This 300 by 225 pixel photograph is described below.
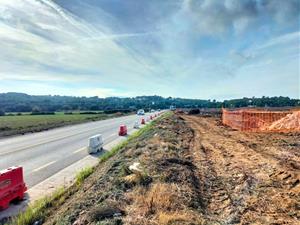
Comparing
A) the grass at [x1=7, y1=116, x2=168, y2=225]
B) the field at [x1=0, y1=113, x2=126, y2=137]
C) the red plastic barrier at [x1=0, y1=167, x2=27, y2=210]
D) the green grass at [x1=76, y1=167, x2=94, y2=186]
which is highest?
the red plastic barrier at [x1=0, y1=167, x2=27, y2=210]

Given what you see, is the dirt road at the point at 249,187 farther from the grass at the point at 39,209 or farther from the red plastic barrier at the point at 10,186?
the red plastic barrier at the point at 10,186

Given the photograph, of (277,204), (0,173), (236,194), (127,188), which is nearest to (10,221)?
(0,173)

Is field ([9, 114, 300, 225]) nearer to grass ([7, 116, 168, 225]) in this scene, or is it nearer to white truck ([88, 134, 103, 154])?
grass ([7, 116, 168, 225])

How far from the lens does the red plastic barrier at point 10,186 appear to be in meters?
7.91

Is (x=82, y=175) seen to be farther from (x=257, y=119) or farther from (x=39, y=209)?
(x=257, y=119)

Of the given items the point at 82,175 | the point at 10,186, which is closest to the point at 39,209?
the point at 10,186

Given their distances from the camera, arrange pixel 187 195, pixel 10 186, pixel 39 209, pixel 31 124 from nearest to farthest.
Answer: pixel 187 195
pixel 39 209
pixel 10 186
pixel 31 124

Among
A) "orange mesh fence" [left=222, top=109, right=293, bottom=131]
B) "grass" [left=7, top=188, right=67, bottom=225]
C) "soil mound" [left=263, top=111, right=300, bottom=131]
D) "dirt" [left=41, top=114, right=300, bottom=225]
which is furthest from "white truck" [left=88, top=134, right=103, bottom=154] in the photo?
"orange mesh fence" [left=222, top=109, right=293, bottom=131]

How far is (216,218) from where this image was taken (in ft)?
20.3

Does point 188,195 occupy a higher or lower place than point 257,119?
lower

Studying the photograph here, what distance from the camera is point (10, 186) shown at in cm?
824

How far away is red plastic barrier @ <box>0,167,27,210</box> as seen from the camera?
791 cm

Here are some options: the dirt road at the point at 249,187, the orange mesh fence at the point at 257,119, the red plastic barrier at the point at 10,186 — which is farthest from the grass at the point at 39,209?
the orange mesh fence at the point at 257,119

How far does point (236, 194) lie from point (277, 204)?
1.10m
